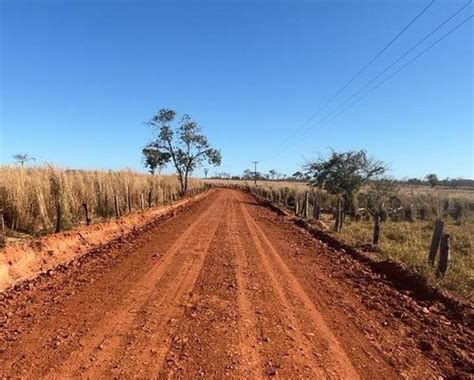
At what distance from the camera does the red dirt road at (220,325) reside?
488 centimetres

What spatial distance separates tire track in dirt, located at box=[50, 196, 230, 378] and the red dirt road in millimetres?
20

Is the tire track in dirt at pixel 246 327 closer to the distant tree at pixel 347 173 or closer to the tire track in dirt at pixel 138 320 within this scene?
the tire track in dirt at pixel 138 320

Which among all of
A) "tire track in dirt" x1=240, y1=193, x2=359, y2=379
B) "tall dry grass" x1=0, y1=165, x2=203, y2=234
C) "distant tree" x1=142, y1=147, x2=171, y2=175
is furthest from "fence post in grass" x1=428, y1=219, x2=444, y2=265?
"distant tree" x1=142, y1=147, x2=171, y2=175

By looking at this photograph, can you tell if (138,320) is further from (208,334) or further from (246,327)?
(246,327)

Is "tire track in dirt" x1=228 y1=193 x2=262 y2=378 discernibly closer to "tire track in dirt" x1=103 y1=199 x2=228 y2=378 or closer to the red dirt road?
the red dirt road

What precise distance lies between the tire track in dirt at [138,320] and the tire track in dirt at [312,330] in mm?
1637

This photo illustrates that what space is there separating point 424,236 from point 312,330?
1547cm

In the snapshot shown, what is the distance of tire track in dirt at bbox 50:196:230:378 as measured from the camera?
15.8ft

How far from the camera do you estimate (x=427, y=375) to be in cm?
495

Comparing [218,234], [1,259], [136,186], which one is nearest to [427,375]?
[1,259]

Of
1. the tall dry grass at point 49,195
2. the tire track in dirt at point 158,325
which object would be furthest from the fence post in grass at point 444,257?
the tall dry grass at point 49,195

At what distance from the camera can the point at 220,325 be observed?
20.0 feet

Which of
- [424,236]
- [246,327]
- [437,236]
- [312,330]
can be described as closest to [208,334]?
[246,327]

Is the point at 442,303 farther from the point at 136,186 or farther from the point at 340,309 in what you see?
the point at 136,186
